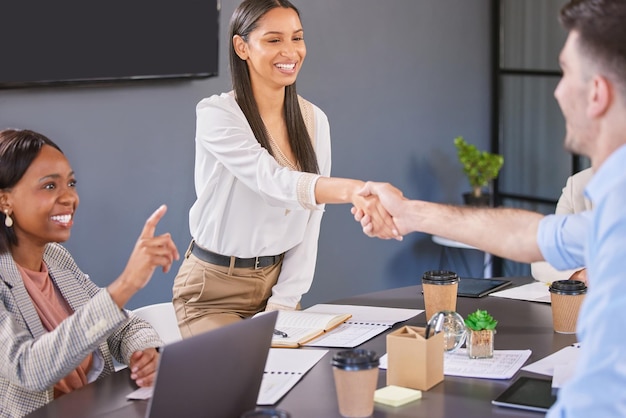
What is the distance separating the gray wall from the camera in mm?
4051

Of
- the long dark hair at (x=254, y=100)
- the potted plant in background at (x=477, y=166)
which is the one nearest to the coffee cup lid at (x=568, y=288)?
the long dark hair at (x=254, y=100)

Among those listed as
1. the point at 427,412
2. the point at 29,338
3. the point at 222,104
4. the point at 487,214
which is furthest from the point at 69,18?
the point at 427,412

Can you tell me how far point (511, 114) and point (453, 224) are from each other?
149 inches

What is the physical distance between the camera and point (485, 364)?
88.4 inches

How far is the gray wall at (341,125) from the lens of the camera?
4.05 meters

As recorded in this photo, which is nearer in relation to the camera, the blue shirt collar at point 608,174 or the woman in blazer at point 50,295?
the blue shirt collar at point 608,174

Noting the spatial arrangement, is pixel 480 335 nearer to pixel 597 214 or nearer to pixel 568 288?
pixel 568 288

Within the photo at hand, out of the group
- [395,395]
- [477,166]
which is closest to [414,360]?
[395,395]

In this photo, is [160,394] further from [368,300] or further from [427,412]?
[368,300]

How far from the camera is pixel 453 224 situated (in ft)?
7.65

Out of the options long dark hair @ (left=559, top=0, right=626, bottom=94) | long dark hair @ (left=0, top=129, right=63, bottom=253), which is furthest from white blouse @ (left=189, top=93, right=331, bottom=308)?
long dark hair @ (left=559, top=0, right=626, bottom=94)

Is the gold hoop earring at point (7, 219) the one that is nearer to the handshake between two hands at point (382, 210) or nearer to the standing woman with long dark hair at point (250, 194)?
the standing woman with long dark hair at point (250, 194)

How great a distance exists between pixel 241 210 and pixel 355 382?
1.30m

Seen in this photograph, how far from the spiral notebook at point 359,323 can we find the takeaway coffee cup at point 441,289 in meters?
0.12
